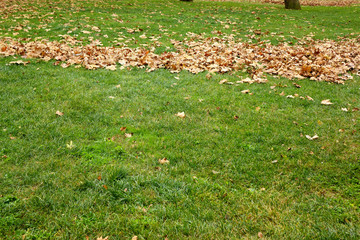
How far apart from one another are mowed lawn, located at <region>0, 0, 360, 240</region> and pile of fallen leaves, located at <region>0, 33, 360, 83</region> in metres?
0.44

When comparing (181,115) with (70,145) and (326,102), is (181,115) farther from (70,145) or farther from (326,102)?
(326,102)

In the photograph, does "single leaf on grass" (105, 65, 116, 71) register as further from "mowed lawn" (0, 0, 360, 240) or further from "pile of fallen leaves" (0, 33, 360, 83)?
"mowed lawn" (0, 0, 360, 240)

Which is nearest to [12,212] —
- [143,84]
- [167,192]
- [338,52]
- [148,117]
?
[167,192]

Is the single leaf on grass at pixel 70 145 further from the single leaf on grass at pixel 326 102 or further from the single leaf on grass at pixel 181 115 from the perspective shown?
the single leaf on grass at pixel 326 102

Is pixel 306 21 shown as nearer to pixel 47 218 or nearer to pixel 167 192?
pixel 167 192

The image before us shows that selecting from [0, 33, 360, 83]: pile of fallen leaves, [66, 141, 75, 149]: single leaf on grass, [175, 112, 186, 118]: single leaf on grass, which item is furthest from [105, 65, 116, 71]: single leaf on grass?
[66, 141, 75, 149]: single leaf on grass

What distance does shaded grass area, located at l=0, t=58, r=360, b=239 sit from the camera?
2598mm

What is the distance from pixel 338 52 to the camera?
327 inches

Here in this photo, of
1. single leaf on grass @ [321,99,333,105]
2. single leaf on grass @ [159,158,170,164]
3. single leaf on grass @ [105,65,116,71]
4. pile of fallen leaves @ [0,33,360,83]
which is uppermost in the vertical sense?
pile of fallen leaves @ [0,33,360,83]


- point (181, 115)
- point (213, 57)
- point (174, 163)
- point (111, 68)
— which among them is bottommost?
point (174, 163)

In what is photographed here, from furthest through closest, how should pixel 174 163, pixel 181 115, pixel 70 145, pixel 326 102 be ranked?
pixel 326 102, pixel 181 115, pixel 70 145, pixel 174 163

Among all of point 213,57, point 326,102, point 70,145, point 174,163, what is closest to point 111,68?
point 213,57

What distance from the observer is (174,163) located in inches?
137

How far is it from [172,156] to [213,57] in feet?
15.7
